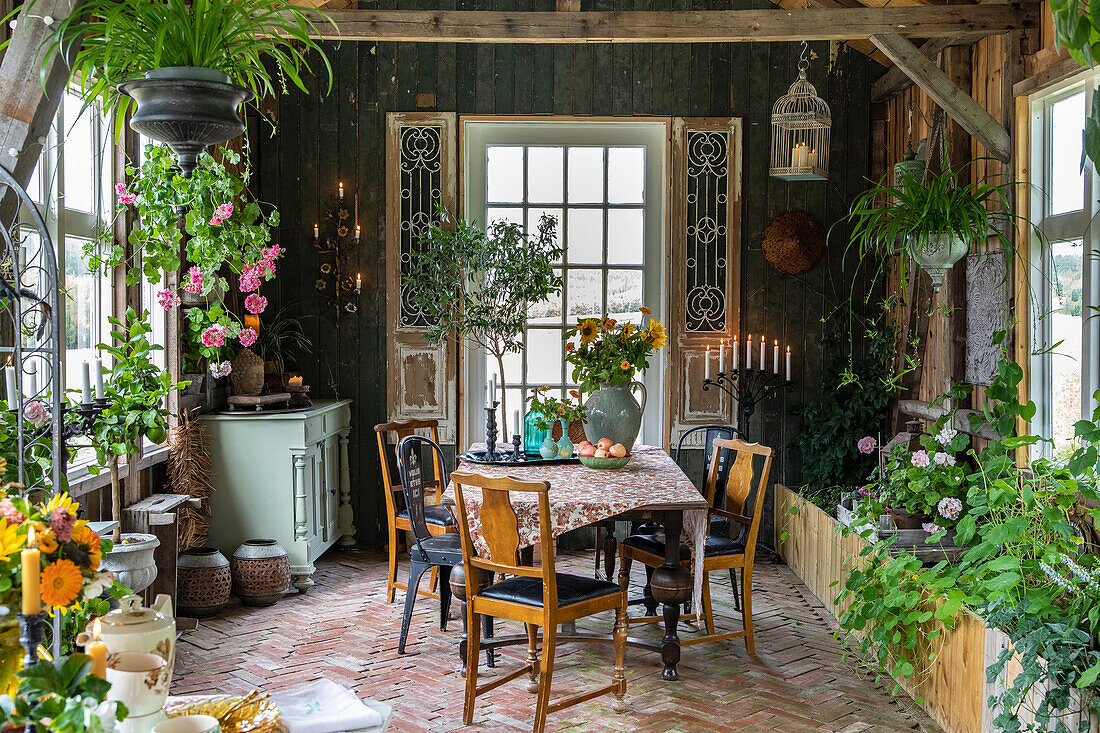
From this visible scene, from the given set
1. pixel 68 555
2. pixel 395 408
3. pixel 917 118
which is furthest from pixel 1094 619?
pixel 395 408

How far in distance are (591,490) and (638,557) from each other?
2.44 ft

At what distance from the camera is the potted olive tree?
11.2 ft

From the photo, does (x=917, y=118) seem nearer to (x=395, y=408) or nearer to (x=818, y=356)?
(x=818, y=356)

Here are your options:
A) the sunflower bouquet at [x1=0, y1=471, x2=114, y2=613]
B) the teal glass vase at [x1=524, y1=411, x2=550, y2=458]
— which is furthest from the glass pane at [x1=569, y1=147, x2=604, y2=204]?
the sunflower bouquet at [x1=0, y1=471, x2=114, y2=613]

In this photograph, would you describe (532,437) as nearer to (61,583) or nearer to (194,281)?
(194,281)

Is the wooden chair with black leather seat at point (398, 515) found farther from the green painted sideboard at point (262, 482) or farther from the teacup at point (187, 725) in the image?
the teacup at point (187, 725)

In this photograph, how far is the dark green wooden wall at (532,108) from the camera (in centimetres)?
623

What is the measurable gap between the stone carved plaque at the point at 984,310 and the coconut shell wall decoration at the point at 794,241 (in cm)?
128

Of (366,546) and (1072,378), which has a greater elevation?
(1072,378)

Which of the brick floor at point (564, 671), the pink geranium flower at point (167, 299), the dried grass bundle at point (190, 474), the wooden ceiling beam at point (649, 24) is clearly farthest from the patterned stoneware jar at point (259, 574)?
the wooden ceiling beam at point (649, 24)

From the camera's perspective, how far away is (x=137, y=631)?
1.55 m

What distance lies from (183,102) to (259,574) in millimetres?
3382

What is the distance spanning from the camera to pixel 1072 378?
A: 13.7 ft

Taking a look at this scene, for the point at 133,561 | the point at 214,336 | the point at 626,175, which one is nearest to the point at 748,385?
the point at 626,175
